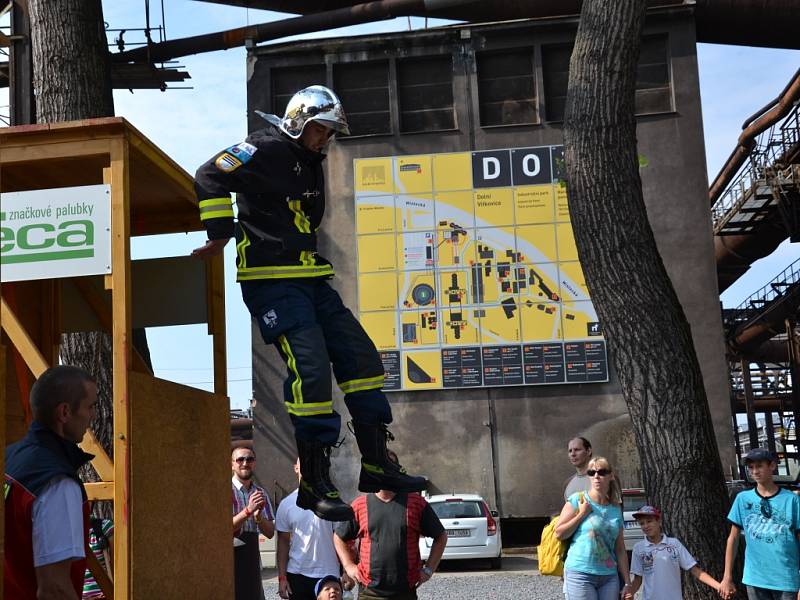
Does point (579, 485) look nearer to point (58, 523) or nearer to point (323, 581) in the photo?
point (323, 581)

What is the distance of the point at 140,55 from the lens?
85.9 feet

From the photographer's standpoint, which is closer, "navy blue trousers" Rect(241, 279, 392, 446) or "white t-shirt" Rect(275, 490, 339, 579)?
"navy blue trousers" Rect(241, 279, 392, 446)

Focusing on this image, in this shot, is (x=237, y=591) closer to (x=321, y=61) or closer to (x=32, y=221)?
(x=32, y=221)

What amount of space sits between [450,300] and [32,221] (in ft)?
65.9

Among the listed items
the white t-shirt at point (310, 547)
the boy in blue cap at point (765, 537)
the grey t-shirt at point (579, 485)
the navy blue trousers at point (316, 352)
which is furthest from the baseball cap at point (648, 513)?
the navy blue trousers at point (316, 352)

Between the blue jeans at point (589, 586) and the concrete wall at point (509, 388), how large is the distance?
16094mm

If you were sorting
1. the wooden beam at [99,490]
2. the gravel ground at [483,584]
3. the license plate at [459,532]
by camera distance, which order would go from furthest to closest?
1. the license plate at [459,532]
2. the gravel ground at [483,584]
3. the wooden beam at [99,490]

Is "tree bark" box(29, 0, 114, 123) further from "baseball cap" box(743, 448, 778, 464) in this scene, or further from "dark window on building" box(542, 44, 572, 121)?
"dark window on building" box(542, 44, 572, 121)

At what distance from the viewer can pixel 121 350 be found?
4.29 meters

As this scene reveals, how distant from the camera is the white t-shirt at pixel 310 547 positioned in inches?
305

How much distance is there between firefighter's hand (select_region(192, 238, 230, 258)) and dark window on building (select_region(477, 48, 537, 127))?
2144 cm

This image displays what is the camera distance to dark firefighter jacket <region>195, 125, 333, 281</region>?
4.58 meters

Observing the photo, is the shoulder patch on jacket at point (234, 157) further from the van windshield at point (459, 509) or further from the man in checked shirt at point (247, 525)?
the van windshield at point (459, 509)

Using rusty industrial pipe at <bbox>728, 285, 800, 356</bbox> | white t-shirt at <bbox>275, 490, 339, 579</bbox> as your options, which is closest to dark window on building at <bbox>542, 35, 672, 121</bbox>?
rusty industrial pipe at <bbox>728, 285, 800, 356</bbox>
